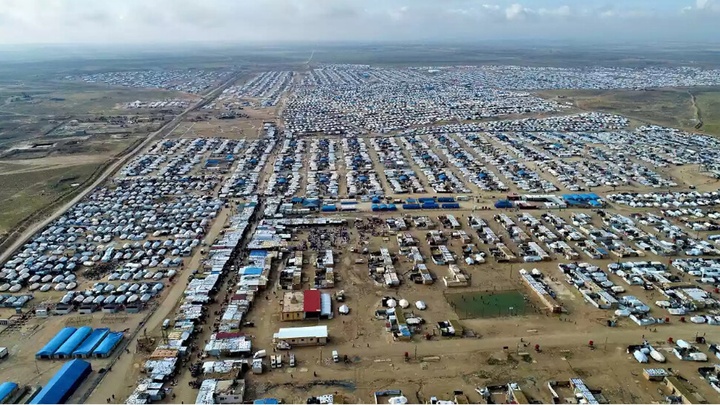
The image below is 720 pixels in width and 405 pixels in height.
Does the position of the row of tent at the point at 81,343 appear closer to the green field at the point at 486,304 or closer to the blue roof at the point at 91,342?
the blue roof at the point at 91,342

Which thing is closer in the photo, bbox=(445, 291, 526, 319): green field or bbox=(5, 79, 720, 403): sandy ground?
bbox=(5, 79, 720, 403): sandy ground

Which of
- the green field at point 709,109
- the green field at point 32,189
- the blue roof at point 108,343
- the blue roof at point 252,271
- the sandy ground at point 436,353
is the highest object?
the green field at point 709,109

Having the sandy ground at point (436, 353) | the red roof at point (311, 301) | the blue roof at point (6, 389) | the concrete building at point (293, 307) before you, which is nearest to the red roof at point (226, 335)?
the sandy ground at point (436, 353)

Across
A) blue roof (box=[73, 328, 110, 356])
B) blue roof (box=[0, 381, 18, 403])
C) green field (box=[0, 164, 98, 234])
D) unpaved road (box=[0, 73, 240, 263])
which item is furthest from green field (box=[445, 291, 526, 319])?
green field (box=[0, 164, 98, 234])

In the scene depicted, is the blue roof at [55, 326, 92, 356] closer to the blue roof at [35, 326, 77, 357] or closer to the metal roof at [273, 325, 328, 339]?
the blue roof at [35, 326, 77, 357]

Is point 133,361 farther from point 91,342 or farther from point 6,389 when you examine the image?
point 6,389

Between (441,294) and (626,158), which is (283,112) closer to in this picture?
(626,158)

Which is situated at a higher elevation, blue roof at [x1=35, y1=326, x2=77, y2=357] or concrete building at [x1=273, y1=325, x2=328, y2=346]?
blue roof at [x1=35, y1=326, x2=77, y2=357]

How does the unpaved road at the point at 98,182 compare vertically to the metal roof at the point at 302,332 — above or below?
above
